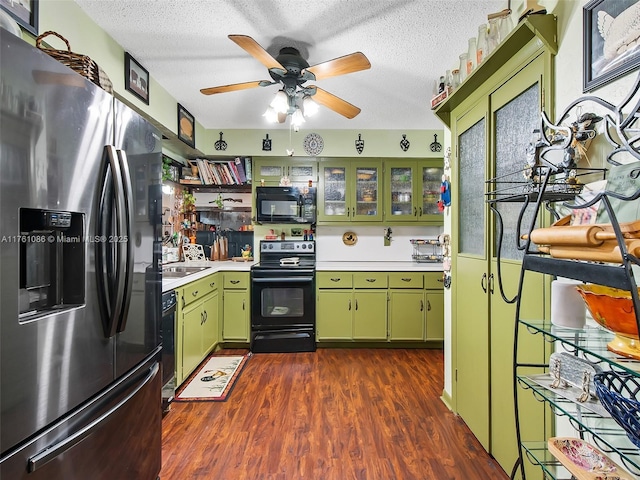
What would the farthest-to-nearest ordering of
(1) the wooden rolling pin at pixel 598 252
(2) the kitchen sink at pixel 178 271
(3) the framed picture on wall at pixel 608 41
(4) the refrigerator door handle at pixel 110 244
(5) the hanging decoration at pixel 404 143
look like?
(5) the hanging decoration at pixel 404 143
(2) the kitchen sink at pixel 178 271
(4) the refrigerator door handle at pixel 110 244
(3) the framed picture on wall at pixel 608 41
(1) the wooden rolling pin at pixel 598 252

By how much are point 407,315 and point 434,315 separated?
0.29 m

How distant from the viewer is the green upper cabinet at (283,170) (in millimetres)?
3816

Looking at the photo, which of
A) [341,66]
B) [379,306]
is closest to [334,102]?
[341,66]

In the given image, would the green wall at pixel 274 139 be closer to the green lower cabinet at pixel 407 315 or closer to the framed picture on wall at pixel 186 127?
the framed picture on wall at pixel 186 127

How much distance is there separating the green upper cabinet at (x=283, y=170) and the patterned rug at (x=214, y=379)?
1.98 metres

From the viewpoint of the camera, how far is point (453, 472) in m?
1.68

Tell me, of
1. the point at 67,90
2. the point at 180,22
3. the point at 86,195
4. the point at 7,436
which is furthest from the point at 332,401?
the point at 180,22

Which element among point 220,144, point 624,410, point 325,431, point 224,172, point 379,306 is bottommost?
point 325,431

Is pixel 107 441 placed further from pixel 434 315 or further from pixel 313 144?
pixel 313 144

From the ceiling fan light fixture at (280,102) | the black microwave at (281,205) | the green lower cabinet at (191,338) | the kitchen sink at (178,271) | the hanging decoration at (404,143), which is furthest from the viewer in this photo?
the hanging decoration at (404,143)

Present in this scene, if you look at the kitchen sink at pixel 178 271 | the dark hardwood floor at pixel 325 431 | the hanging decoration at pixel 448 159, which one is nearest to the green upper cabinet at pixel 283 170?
the kitchen sink at pixel 178 271

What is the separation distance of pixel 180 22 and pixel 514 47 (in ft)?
5.86

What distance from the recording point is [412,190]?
3850 millimetres

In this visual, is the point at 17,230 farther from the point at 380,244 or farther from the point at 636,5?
the point at 380,244
